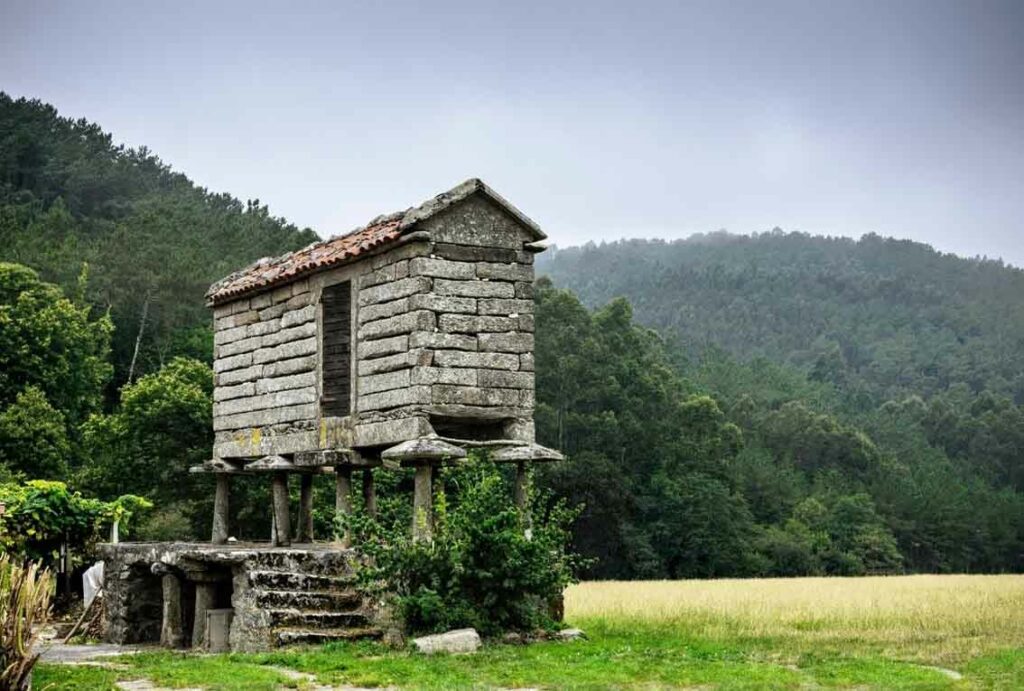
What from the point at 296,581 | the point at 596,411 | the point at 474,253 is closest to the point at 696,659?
the point at 296,581

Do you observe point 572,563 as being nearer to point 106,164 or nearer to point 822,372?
point 106,164

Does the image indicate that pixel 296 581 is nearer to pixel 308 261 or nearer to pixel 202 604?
pixel 202 604

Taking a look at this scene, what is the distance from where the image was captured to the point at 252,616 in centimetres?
1841

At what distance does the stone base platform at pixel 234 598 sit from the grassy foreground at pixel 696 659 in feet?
2.55

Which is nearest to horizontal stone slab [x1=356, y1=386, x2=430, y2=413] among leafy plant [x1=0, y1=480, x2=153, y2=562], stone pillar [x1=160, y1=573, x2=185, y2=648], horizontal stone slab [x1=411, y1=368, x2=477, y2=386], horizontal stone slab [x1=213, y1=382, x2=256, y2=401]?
horizontal stone slab [x1=411, y1=368, x2=477, y2=386]

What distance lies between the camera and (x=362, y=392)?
2050cm

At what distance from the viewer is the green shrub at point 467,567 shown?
18453 millimetres

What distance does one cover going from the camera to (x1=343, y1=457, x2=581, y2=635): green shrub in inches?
727

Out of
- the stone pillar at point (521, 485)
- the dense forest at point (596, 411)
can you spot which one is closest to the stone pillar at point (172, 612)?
the stone pillar at point (521, 485)

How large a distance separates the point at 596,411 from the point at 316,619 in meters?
42.2

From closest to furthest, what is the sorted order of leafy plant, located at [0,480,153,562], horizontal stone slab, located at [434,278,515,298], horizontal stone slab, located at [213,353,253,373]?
horizontal stone slab, located at [434,278,515,298]
leafy plant, located at [0,480,153,562]
horizontal stone slab, located at [213,353,253,373]

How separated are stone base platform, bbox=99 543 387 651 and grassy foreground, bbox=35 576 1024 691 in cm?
78

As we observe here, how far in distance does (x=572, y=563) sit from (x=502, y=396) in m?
2.71

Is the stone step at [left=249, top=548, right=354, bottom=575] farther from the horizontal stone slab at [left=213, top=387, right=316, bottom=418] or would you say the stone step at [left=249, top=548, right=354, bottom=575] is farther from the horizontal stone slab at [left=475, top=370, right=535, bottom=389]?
the horizontal stone slab at [left=475, top=370, right=535, bottom=389]
